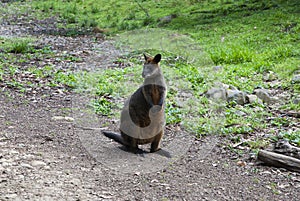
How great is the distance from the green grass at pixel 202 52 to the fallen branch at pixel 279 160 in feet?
1.47

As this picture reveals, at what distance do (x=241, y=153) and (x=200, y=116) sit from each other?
1.25 m

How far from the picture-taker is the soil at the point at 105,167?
3875 mm

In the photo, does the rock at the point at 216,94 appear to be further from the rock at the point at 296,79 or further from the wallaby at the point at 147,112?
the wallaby at the point at 147,112

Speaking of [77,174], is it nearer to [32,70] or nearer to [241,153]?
[241,153]

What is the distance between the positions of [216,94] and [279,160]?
7.40 feet

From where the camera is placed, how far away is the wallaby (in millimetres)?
4309

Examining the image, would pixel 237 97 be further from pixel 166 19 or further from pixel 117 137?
pixel 166 19

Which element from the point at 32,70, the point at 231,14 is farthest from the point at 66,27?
the point at 32,70

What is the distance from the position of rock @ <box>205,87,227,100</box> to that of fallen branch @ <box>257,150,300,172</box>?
2010 mm

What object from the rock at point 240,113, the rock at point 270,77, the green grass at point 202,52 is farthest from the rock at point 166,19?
the rock at point 240,113

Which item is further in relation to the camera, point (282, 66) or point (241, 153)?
Result: point (282, 66)

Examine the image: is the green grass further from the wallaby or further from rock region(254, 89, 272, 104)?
the wallaby

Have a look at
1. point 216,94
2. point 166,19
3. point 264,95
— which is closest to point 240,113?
point 216,94

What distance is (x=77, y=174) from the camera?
13.5 feet
